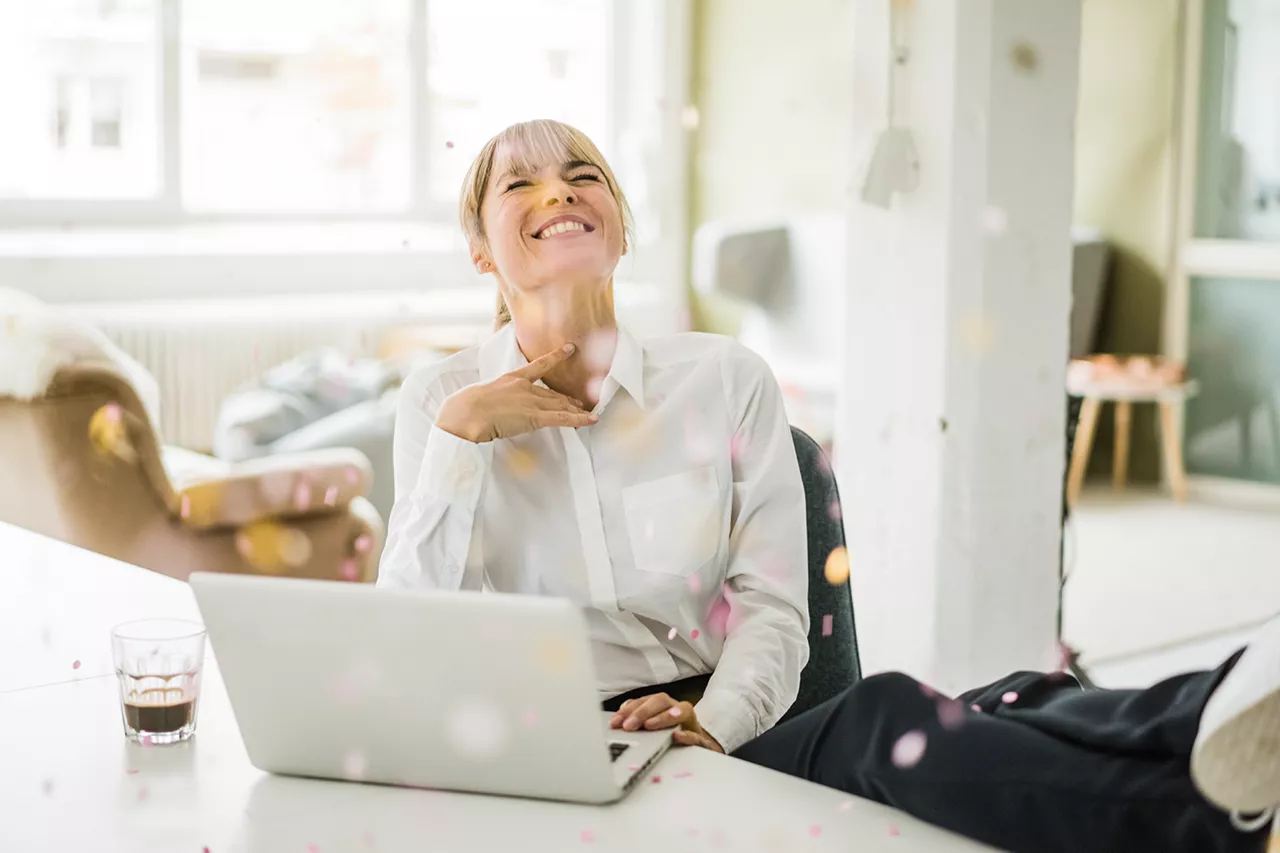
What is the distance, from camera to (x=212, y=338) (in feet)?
17.5

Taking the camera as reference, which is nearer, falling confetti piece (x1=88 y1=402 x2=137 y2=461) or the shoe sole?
the shoe sole

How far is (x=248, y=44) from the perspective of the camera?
5680 millimetres

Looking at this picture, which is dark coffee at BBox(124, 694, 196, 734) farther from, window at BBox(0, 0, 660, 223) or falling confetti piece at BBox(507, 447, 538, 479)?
window at BBox(0, 0, 660, 223)

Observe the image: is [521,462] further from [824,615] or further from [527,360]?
[824,615]

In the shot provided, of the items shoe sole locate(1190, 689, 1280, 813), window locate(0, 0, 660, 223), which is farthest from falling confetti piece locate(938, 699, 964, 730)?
window locate(0, 0, 660, 223)

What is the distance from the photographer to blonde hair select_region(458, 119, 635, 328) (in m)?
1.54

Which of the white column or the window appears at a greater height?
the window

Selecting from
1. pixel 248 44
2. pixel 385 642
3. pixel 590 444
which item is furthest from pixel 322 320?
pixel 385 642

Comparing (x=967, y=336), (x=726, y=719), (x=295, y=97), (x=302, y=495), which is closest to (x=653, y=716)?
(x=726, y=719)

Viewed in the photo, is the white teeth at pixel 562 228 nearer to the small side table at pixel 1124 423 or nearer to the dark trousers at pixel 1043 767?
the dark trousers at pixel 1043 767

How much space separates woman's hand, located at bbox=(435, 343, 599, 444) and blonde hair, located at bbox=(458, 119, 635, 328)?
8.4 inches

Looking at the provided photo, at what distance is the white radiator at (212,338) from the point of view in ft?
17.1

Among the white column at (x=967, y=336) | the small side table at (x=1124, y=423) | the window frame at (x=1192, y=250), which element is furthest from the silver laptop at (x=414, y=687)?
the window frame at (x=1192, y=250)

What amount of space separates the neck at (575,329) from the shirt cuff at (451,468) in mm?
168
